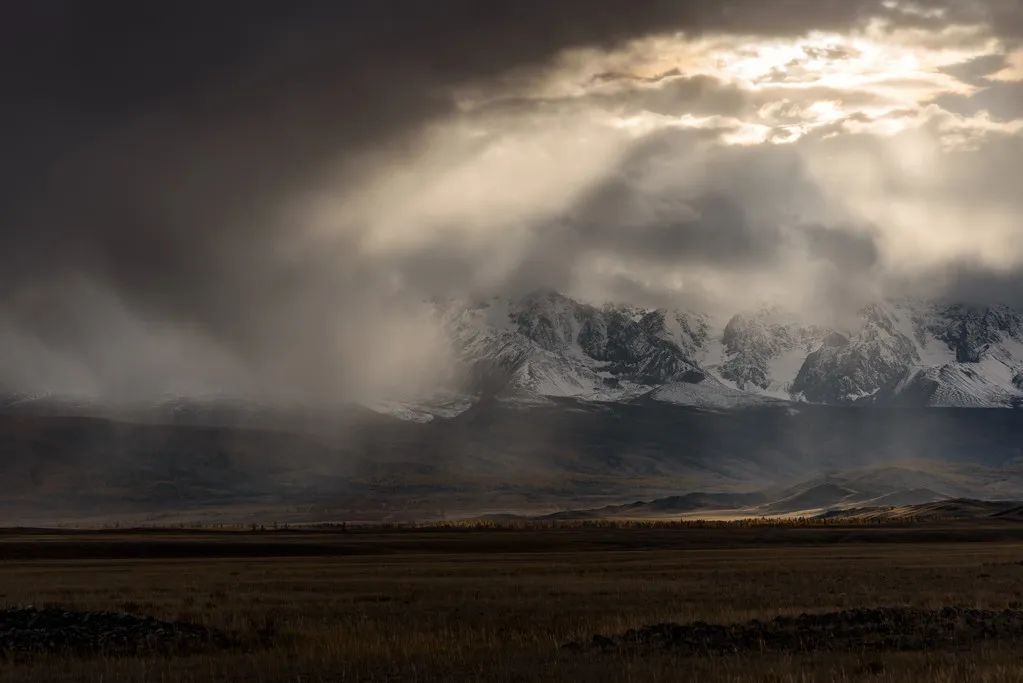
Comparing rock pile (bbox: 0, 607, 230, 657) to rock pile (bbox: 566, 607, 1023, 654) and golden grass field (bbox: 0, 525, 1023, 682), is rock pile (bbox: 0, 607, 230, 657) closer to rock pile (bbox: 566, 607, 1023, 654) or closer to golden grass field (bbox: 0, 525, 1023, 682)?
golden grass field (bbox: 0, 525, 1023, 682)

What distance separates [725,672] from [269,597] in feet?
95.8

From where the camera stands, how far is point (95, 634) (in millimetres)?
34344

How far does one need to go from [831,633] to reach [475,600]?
62.0 ft

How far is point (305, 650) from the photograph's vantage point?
32719 millimetres

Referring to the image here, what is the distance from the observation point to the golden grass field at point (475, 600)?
1107 inches

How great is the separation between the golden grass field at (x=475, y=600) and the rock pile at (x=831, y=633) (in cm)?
138

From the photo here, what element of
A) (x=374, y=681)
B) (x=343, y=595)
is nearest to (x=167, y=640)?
(x=374, y=681)

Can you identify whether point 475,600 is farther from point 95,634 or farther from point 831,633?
point 831,633

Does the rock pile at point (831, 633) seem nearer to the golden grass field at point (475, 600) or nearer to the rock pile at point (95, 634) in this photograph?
the golden grass field at point (475, 600)

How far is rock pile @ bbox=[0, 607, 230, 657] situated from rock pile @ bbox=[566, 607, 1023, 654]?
10.6 m

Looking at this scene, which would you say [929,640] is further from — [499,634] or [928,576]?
[928,576]

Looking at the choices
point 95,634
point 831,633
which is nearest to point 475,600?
point 95,634

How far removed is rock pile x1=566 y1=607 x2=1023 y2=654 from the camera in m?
31.0

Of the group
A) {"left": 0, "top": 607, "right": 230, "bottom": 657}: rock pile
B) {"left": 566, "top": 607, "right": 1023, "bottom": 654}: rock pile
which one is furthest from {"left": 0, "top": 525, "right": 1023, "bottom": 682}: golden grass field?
{"left": 566, "top": 607, "right": 1023, "bottom": 654}: rock pile
